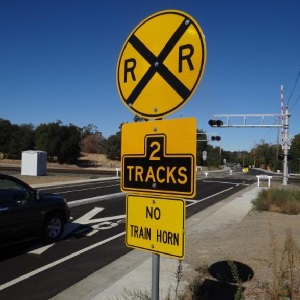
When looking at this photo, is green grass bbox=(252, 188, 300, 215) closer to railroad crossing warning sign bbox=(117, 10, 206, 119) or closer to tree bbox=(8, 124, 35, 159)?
railroad crossing warning sign bbox=(117, 10, 206, 119)

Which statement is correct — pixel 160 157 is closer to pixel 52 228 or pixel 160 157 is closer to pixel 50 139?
pixel 52 228

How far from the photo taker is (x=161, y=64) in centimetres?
300

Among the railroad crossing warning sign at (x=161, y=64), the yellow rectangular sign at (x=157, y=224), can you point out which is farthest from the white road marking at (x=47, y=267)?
the railroad crossing warning sign at (x=161, y=64)

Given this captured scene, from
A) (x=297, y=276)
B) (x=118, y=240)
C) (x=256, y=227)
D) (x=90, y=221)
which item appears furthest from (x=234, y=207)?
(x=297, y=276)

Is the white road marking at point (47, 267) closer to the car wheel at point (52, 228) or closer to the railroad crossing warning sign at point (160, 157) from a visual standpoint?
the car wheel at point (52, 228)

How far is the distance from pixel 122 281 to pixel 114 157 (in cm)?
9107

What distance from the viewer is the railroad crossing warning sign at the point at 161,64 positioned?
9.23ft

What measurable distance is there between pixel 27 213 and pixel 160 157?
584cm

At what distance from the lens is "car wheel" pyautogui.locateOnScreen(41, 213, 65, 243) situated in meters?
8.66

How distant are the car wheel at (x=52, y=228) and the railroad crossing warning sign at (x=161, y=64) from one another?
6.13 metres

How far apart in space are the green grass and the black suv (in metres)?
8.17

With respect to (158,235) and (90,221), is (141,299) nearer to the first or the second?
(158,235)

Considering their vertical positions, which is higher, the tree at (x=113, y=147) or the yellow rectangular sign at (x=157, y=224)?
the tree at (x=113, y=147)

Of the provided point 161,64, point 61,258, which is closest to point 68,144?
point 61,258
